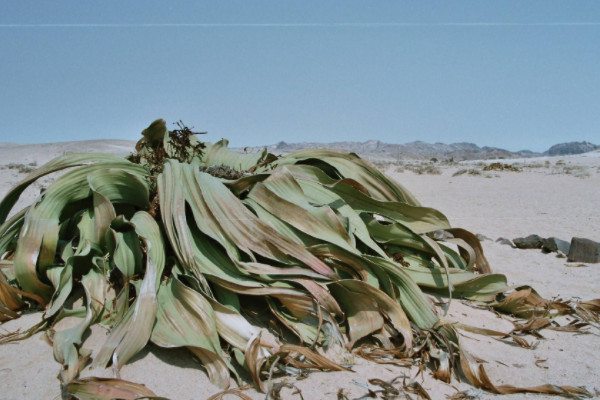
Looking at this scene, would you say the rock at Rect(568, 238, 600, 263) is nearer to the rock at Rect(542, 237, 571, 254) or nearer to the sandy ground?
the sandy ground

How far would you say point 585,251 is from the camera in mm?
3635

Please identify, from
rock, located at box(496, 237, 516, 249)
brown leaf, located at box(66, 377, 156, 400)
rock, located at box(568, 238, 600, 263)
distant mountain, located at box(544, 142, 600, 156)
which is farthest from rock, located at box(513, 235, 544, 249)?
distant mountain, located at box(544, 142, 600, 156)

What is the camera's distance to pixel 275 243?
2.06 meters

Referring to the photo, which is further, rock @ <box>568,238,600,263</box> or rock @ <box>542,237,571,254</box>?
rock @ <box>542,237,571,254</box>

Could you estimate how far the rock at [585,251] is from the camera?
3602 millimetres

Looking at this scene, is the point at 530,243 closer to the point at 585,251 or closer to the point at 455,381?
the point at 585,251

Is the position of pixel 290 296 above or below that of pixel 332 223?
below

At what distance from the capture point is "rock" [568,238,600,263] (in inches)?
142

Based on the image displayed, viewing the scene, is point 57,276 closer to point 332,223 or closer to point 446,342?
point 332,223

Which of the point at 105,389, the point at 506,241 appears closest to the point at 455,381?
the point at 105,389

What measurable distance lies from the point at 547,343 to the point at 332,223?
1062 mm

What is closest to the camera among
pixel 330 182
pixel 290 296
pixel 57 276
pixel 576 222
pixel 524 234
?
pixel 290 296

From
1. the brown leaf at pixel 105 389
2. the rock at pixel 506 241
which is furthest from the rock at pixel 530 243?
the brown leaf at pixel 105 389

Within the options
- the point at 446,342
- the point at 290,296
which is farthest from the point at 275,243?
the point at 446,342
